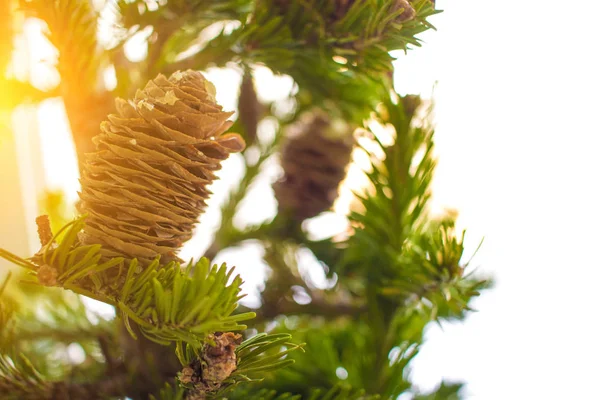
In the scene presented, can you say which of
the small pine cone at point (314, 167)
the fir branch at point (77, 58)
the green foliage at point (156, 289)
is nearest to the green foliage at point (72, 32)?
the fir branch at point (77, 58)

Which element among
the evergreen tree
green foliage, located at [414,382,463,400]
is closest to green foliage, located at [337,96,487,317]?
the evergreen tree

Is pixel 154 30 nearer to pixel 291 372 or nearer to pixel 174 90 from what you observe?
pixel 174 90

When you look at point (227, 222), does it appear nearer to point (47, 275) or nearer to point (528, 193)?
point (47, 275)

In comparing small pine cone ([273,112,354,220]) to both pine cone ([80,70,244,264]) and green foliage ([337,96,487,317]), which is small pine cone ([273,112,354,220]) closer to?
green foliage ([337,96,487,317])

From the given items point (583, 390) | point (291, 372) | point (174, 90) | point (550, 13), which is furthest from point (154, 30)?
point (583, 390)

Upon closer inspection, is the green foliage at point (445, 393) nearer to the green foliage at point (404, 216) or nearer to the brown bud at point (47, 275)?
the green foliage at point (404, 216)

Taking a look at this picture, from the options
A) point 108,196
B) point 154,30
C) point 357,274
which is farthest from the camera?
point 357,274

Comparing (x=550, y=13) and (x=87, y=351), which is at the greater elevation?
(x=550, y=13)

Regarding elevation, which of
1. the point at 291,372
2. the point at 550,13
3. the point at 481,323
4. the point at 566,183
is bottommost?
the point at 291,372

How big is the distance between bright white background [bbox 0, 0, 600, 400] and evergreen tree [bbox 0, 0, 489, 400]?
87 mm

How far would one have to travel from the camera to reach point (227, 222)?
43cm

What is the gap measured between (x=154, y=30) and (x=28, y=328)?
0.84 ft

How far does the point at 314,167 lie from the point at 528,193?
0.35m

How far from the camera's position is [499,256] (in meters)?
0.61
